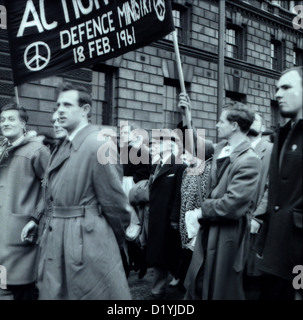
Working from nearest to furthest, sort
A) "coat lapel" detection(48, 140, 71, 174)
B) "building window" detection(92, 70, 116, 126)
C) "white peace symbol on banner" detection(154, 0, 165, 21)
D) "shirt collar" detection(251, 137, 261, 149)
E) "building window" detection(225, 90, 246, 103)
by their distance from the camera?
"coat lapel" detection(48, 140, 71, 174) → "white peace symbol on banner" detection(154, 0, 165, 21) → "shirt collar" detection(251, 137, 261, 149) → "building window" detection(92, 70, 116, 126) → "building window" detection(225, 90, 246, 103)

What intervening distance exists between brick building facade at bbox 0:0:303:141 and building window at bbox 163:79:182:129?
35 millimetres

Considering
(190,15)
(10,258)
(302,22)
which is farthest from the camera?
(302,22)

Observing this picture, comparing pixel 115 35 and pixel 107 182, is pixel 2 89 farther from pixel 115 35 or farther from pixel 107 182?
pixel 107 182

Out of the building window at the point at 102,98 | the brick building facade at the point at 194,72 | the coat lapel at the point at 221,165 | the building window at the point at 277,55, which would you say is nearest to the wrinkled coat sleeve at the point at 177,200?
the coat lapel at the point at 221,165

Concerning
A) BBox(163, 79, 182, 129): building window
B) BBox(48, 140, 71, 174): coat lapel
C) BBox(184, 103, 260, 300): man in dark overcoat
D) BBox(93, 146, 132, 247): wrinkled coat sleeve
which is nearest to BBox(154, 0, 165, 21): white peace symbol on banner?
BBox(184, 103, 260, 300): man in dark overcoat

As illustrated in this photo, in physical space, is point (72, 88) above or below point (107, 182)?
above

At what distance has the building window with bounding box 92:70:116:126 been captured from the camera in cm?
1494

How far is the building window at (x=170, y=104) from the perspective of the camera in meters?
16.9

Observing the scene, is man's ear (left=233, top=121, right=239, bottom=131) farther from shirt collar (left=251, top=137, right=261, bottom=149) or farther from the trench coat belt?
the trench coat belt

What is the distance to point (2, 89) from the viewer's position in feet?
37.9

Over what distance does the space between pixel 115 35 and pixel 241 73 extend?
15903 mm

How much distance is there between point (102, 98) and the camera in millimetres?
15039

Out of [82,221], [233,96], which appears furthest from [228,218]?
[233,96]
